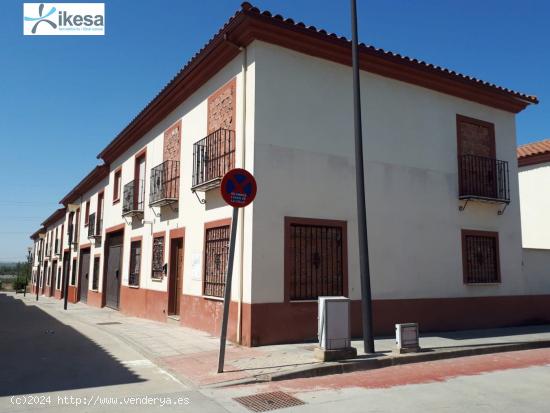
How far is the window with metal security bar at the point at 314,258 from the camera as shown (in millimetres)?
9414

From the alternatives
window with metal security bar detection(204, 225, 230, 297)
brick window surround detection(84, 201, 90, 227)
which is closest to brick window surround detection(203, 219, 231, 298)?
window with metal security bar detection(204, 225, 230, 297)

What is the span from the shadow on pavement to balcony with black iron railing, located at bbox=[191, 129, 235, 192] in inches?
156

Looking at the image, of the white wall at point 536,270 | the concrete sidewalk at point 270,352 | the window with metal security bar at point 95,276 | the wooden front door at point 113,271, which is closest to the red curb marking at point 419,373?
the concrete sidewalk at point 270,352

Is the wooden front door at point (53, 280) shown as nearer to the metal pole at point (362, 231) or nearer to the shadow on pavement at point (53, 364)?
the shadow on pavement at point (53, 364)

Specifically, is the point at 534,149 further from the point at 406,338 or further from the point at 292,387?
the point at 292,387

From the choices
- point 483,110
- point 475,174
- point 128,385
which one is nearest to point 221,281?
point 128,385

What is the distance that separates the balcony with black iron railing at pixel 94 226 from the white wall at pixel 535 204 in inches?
665

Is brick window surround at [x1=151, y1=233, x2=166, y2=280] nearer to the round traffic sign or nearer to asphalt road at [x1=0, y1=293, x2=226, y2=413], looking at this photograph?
asphalt road at [x1=0, y1=293, x2=226, y2=413]

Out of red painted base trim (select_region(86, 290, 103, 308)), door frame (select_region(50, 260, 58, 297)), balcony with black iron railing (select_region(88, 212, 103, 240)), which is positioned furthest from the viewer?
door frame (select_region(50, 260, 58, 297))

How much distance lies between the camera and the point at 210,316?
10.4 m

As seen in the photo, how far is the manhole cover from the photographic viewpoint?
539 centimetres

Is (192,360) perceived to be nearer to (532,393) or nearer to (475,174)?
(532,393)

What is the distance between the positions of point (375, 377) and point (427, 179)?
6096mm

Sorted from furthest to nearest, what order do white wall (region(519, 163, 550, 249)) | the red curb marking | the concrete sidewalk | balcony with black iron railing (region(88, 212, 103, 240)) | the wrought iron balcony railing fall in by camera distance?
balcony with black iron railing (region(88, 212, 103, 240)) < white wall (region(519, 163, 550, 249)) < the wrought iron balcony railing < the concrete sidewalk < the red curb marking
